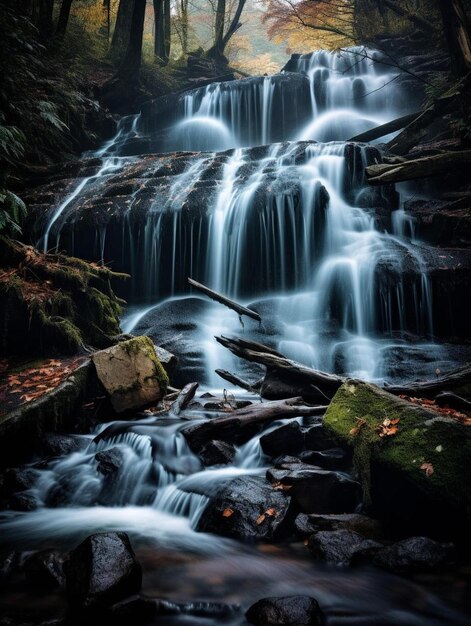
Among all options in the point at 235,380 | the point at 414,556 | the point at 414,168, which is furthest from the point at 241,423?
the point at 414,168

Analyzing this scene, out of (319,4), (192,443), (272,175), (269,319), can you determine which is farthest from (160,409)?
(319,4)

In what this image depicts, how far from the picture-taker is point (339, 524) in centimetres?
336

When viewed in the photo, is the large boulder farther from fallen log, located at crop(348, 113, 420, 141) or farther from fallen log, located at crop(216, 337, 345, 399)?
fallen log, located at crop(348, 113, 420, 141)

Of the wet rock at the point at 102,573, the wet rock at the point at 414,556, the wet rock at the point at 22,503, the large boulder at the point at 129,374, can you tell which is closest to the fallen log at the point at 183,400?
the large boulder at the point at 129,374

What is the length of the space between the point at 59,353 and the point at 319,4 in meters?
23.1

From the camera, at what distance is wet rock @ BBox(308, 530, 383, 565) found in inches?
119

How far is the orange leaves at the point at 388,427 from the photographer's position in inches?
137

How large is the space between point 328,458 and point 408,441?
3.69ft

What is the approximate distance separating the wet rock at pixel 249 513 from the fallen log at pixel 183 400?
6.71ft

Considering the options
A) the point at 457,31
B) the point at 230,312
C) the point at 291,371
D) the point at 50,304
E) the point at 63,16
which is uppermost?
the point at 63,16

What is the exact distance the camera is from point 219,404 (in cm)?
603

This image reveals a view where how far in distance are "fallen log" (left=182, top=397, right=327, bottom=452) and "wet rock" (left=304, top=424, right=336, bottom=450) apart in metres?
0.44

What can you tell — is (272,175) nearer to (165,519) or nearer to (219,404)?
(219,404)

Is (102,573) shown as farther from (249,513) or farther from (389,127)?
(389,127)
